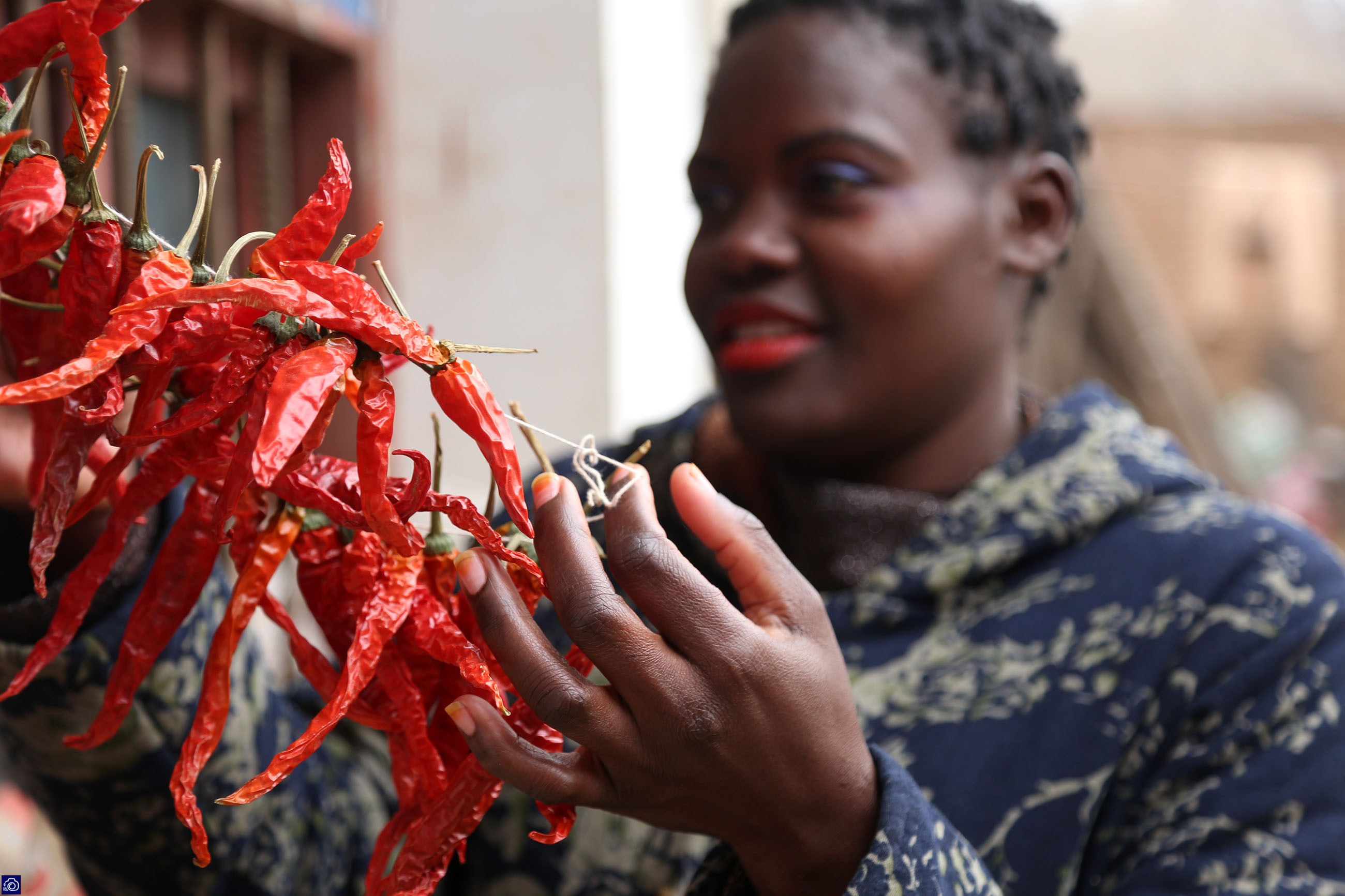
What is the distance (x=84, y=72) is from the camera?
51 centimetres

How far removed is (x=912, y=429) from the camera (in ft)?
3.63

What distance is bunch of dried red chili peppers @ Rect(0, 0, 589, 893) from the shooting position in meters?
0.48

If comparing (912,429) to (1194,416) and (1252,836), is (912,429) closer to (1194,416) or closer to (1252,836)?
(1252,836)

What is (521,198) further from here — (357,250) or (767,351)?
(357,250)

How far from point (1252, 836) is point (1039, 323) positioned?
9.51 feet

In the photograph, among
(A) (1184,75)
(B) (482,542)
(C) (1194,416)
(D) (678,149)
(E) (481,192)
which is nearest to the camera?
(B) (482,542)

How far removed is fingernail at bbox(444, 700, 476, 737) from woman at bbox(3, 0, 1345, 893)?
320mm

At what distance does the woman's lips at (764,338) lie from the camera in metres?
1.02

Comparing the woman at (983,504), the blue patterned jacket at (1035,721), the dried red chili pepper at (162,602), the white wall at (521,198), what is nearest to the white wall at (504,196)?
the white wall at (521,198)

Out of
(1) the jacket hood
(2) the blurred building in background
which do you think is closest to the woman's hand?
(1) the jacket hood

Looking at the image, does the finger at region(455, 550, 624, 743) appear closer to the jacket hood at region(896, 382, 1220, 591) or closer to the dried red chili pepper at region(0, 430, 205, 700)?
the dried red chili pepper at region(0, 430, 205, 700)

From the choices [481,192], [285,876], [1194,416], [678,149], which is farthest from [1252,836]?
[1194,416]

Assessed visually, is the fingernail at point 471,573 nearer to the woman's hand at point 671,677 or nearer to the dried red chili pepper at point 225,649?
the woman's hand at point 671,677

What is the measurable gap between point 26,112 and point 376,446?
8.5 inches
